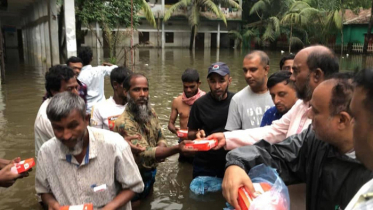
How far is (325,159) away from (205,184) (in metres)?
2.44

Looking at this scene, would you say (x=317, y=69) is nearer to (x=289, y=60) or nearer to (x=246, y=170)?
(x=246, y=170)

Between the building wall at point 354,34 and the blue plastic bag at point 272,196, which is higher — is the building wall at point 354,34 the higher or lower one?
the higher one

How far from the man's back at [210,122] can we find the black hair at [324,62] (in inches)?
57.7

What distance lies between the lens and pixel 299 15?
92.0ft

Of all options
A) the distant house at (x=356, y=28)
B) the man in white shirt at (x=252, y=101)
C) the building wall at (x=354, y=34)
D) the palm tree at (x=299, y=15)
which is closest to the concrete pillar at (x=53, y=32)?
the man in white shirt at (x=252, y=101)

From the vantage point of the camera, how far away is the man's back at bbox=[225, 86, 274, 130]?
3.40m

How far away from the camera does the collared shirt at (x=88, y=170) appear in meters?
2.18

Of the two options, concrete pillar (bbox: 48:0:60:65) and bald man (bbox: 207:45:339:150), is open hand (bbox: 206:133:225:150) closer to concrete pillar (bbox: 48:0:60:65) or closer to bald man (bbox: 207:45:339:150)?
bald man (bbox: 207:45:339:150)

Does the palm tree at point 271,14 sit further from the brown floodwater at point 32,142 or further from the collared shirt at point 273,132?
the collared shirt at point 273,132

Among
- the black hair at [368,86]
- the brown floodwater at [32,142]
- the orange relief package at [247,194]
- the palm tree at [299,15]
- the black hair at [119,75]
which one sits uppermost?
the palm tree at [299,15]

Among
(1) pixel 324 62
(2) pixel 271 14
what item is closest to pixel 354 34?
(2) pixel 271 14

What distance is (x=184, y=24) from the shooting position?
1390 inches

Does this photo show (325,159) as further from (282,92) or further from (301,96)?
(282,92)

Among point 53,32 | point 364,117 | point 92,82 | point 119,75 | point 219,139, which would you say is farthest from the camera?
point 53,32
